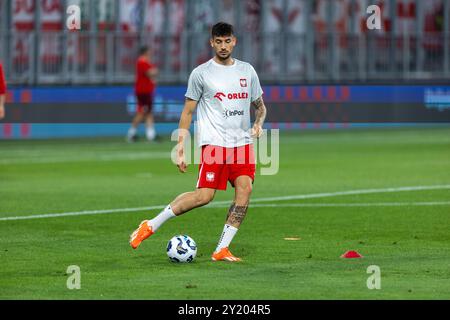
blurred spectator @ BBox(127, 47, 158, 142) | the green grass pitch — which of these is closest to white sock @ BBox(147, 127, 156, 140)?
blurred spectator @ BBox(127, 47, 158, 142)

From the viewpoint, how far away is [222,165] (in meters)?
12.4

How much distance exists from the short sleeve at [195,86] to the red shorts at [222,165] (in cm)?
50

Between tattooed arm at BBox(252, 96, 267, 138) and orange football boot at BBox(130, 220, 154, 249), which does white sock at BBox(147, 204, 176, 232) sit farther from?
tattooed arm at BBox(252, 96, 267, 138)

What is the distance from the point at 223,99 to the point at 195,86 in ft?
0.97

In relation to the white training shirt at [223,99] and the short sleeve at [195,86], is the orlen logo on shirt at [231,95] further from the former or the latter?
the short sleeve at [195,86]

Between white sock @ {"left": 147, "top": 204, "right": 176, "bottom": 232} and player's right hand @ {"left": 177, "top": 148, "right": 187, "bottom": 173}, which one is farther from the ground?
player's right hand @ {"left": 177, "top": 148, "right": 187, "bottom": 173}

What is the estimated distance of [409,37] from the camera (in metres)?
41.9

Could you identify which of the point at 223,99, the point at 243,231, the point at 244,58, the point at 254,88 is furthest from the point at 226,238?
the point at 244,58

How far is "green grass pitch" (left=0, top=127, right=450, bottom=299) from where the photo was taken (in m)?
10.7

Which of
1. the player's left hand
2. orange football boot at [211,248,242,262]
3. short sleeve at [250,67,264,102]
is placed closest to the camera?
orange football boot at [211,248,242,262]
